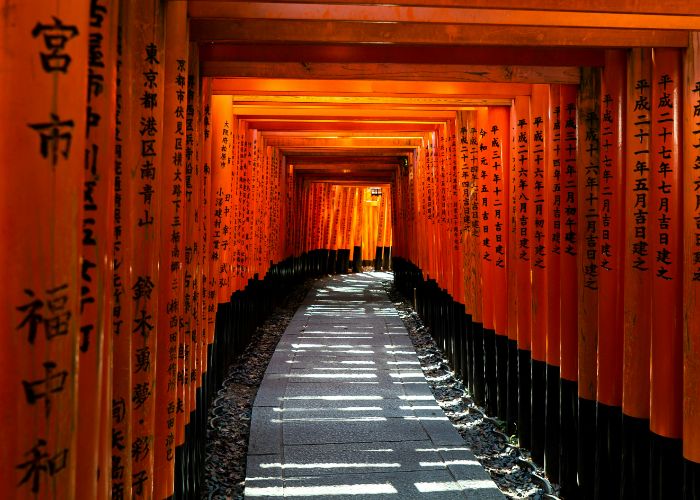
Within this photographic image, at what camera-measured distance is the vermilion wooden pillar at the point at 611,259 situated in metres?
3.69

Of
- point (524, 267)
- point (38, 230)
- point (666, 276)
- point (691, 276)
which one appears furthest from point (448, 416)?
point (38, 230)

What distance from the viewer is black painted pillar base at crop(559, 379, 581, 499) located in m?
4.31

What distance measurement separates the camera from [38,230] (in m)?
1.45

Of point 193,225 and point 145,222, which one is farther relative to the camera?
point 193,225

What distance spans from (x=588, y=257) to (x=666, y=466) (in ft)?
4.33

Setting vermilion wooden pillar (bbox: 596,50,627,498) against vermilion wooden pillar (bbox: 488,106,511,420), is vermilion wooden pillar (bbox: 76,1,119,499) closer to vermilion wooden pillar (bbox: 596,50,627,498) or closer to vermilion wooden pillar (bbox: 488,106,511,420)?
vermilion wooden pillar (bbox: 596,50,627,498)

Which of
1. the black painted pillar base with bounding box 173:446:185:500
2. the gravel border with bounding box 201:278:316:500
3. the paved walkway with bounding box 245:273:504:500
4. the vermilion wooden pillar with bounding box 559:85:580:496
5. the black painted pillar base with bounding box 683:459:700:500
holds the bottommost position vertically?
the gravel border with bounding box 201:278:316:500

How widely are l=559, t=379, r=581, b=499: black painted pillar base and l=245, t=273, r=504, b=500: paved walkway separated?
52 cm

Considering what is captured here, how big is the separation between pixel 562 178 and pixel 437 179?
4687mm

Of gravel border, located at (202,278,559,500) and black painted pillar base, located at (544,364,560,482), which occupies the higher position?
black painted pillar base, located at (544,364,560,482)

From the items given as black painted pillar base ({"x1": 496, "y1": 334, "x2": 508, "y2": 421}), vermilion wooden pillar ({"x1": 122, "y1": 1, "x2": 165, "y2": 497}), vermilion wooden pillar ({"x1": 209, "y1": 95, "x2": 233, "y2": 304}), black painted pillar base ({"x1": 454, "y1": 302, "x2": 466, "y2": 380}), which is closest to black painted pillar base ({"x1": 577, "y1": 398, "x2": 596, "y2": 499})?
black painted pillar base ({"x1": 496, "y1": 334, "x2": 508, "y2": 421})

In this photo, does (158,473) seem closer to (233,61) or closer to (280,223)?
(233,61)

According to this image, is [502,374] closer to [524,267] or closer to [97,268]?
[524,267]

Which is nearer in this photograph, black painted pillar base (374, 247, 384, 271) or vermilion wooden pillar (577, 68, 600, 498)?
vermilion wooden pillar (577, 68, 600, 498)
